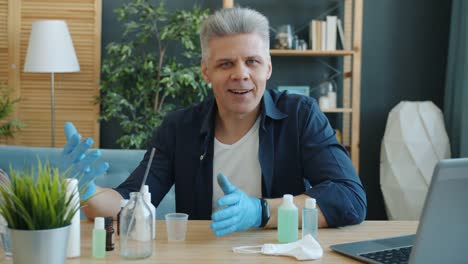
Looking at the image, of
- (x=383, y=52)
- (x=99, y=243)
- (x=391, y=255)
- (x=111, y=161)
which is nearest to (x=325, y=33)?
(x=383, y=52)

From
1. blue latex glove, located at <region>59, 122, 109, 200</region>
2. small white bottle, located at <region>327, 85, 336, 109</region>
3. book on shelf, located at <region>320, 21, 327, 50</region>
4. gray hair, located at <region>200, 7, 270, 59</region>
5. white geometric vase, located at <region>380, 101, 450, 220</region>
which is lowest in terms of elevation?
white geometric vase, located at <region>380, 101, 450, 220</region>

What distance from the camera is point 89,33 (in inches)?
164

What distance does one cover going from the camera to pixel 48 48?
149 inches

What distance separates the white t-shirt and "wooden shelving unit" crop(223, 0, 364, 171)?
6.39 feet

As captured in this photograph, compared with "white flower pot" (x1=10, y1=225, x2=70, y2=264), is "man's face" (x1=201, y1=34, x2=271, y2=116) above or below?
above

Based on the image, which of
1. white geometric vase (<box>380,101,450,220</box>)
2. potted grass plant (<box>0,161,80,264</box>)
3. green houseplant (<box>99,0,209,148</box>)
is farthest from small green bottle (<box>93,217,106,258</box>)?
white geometric vase (<box>380,101,450,220</box>)

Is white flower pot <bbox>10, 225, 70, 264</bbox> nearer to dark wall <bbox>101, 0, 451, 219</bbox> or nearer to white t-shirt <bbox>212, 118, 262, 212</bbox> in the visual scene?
white t-shirt <bbox>212, 118, 262, 212</bbox>

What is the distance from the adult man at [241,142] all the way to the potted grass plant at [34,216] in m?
0.52

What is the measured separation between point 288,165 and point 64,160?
77cm

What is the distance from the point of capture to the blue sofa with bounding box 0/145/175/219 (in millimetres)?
2410

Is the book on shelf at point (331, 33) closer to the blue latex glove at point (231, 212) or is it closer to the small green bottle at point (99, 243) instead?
the blue latex glove at point (231, 212)

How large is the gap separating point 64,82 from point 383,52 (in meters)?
2.19

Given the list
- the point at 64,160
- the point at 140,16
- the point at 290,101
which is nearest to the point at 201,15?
the point at 140,16

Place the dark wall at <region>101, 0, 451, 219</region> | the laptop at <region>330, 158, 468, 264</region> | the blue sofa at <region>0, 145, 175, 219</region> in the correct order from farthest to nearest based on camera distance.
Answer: the dark wall at <region>101, 0, 451, 219</region> < the blue sofa at <region>0, 145, 175, 219</region> < the laptop at <region>330, 158, 468, 264</region>
